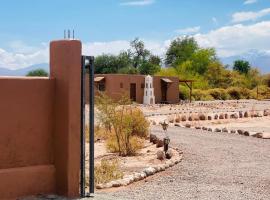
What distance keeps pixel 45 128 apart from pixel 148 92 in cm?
3417

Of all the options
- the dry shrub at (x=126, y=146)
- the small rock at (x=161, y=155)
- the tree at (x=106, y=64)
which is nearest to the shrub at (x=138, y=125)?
the dry shrub at (x=126, y=146)

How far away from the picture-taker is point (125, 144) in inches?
561

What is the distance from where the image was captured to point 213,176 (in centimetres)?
1012

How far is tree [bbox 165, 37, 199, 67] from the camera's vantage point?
80.3 meters

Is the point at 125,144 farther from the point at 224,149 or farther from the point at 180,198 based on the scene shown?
the point at 180,198

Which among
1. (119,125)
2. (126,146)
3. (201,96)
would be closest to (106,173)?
(126,146)

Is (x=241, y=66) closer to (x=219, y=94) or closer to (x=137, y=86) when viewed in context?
(x=219, y=94)

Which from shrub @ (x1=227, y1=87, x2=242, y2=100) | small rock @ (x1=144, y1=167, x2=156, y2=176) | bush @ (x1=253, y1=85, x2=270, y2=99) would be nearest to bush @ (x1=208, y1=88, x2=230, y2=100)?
shrub @ (x1=227, y1=87, x2=242, y2=100)

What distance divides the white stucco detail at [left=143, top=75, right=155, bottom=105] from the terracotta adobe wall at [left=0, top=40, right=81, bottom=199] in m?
33.8

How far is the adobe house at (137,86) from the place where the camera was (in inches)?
1606

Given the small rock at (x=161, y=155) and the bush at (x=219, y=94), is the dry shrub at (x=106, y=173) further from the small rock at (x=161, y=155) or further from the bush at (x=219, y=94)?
the bush at (x=219, y=94)

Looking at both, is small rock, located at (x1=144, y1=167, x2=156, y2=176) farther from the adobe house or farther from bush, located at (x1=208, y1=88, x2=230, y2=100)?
bush, located at (x1=208, y1=88, x2=230, y2=100)

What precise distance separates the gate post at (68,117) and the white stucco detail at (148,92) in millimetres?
33805

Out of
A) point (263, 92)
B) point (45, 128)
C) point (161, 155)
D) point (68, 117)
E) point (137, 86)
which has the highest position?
point (137, 86)
